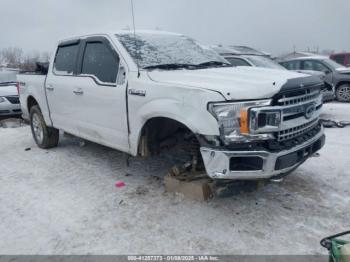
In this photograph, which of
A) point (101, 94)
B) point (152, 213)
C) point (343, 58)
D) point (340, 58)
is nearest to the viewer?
point (152, 213)

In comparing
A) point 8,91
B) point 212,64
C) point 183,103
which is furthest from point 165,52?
point 8,91

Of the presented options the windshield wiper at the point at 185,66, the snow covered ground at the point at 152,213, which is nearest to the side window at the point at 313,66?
the snow covered ground at the point at 152,213

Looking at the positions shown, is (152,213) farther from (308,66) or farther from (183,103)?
(308,66)

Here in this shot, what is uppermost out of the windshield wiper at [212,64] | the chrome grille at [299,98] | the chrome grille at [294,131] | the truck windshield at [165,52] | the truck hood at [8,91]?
the truck windshield at [165,52]

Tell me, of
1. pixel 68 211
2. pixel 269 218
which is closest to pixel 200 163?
pixel 269 218

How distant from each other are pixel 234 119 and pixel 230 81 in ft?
1.37

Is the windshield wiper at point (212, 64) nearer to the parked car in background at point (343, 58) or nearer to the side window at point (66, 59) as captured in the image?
the side window at point (66, 59)

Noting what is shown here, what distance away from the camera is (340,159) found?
5074mm

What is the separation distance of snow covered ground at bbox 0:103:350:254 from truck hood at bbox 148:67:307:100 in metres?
1.30

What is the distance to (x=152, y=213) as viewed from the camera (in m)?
3.57

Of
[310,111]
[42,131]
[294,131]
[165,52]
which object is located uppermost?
[165,52]

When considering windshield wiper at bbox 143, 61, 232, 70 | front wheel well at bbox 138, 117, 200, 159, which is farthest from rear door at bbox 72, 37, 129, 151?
windshield wiper at bbox 143, 61, 232, 70

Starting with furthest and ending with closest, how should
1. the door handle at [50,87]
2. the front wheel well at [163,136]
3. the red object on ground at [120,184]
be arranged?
1. the door handle at [50,87]
2. the red object on ground at [120,184]
3. the front wheel well at [163,136]

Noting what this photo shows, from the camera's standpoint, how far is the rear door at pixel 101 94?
3.95m
